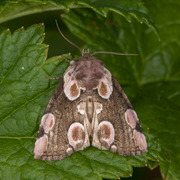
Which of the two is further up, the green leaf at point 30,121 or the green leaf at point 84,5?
the green leaf at point 84,5

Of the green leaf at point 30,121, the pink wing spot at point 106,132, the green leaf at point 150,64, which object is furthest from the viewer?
the green leaf at point 150,64

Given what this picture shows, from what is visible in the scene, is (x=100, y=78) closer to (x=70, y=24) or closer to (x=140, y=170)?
(x=70, y=24)

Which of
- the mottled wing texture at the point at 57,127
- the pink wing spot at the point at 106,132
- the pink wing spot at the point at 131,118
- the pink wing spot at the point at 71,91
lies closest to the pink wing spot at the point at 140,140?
the pink wing spot at the point at 131,118

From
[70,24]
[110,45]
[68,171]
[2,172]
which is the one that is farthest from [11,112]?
[110,45]

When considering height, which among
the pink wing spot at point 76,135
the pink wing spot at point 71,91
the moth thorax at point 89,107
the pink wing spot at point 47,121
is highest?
the pink wing spot at point 71,91

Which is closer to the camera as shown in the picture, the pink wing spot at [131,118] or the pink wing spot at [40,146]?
the pink wing spot at [40,146]

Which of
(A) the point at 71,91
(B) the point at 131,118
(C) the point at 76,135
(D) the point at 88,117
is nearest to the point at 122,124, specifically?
(B) the point at 131,118

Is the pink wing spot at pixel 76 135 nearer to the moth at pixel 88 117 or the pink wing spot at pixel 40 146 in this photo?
the moth at pixel 88 117

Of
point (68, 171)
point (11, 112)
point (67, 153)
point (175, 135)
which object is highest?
point (11, 112)

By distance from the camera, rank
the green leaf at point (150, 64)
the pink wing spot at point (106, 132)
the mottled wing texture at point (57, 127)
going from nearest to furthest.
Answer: the mottled wing texture at point (57, 127) < the pink wing spot at point (106, 132) < the green leaf at point (150, 64)
